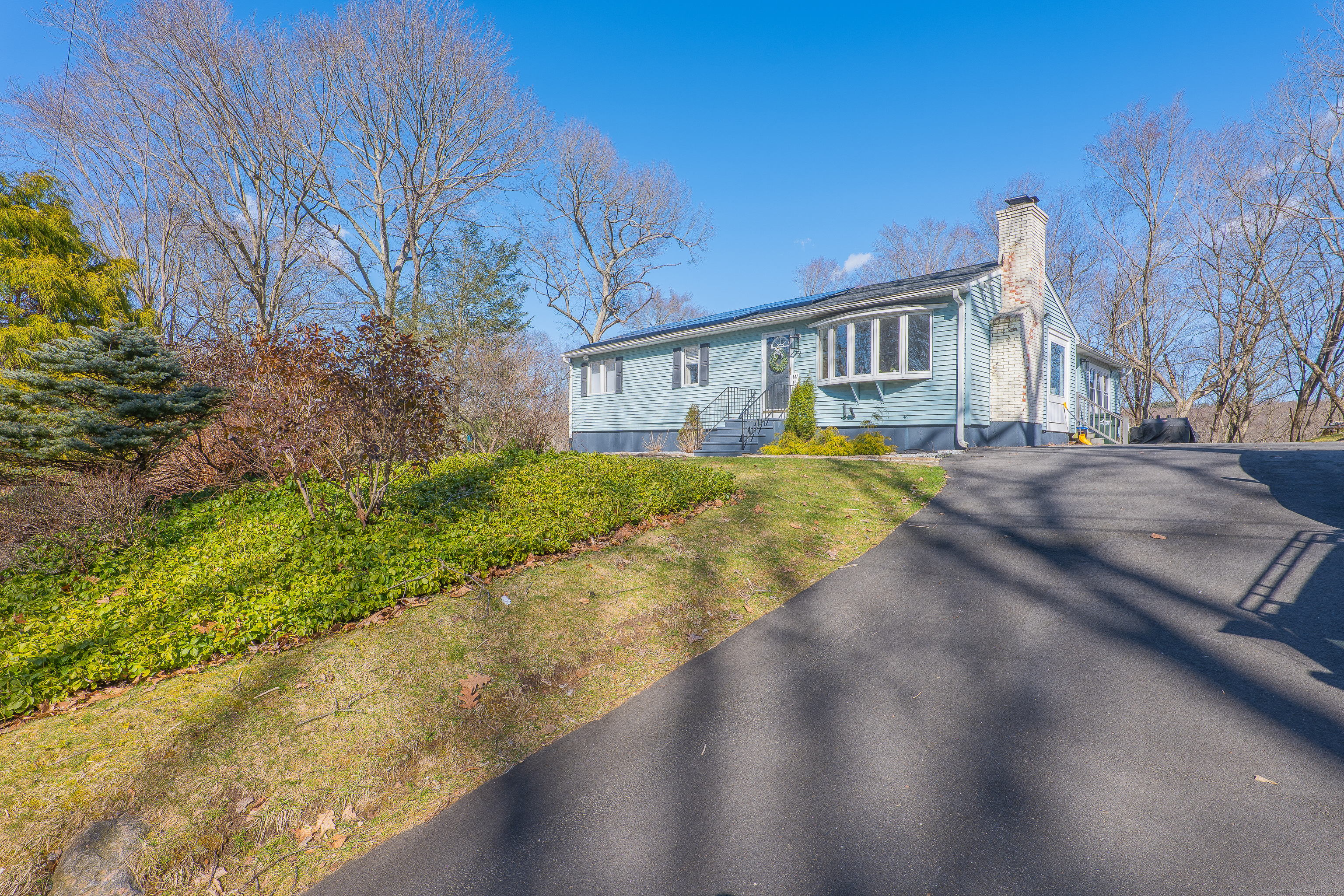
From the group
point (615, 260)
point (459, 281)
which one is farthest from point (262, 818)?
point (615, 260)

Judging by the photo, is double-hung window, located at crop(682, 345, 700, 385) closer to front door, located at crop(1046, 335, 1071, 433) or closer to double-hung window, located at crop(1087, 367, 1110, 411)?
front door, located at crop(1046, 335, 1071, 433)

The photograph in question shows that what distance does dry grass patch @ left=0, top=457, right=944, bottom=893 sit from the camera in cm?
250

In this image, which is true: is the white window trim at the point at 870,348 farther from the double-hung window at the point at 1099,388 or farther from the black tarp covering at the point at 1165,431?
the double-hung window at the point at 1099,388

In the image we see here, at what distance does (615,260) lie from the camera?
1166 inches

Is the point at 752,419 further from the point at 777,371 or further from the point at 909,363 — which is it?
the point at 909,363

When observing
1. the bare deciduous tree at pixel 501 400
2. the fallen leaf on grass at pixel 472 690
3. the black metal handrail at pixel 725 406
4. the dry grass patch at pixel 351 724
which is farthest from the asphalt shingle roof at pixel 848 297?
the fallen leaf on grass at pixel 472 690

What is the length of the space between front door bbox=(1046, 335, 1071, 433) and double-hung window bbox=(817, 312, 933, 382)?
4.76 metres

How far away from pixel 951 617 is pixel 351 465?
5.52m

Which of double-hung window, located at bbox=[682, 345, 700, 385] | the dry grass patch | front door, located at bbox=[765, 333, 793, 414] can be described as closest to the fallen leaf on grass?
the dry grass patch

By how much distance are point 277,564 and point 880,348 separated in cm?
1202

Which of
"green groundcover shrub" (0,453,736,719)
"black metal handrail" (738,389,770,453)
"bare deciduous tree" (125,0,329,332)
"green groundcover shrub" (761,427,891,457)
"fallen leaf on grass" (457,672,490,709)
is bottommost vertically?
"fallen leaf on grass" (457,672,490,709)

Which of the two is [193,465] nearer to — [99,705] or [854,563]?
[99,705]

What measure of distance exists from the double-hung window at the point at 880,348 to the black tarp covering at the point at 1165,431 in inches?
326

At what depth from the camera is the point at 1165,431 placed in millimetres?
15469
